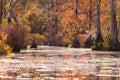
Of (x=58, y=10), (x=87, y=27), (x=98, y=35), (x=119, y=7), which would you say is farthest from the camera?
(x=58, y=10)

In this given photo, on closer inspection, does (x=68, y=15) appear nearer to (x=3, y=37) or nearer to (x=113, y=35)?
(x=113, y=35)

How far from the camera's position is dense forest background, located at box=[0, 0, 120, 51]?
39.3m

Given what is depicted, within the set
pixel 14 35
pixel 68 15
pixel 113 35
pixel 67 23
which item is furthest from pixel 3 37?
pixel 67 23

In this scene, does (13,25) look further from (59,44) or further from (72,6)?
(59,44)

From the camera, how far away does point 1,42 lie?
30.9 meters

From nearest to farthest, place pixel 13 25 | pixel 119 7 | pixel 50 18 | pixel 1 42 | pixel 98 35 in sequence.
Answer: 1. pixel 1 42
2. pixel 13 25
3. pixel 98 35
4. pixel 119 7
5. pixel 50 18

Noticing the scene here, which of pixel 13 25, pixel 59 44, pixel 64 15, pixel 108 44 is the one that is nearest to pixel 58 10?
pixel 59 44

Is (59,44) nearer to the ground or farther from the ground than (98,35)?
nearer to the ground

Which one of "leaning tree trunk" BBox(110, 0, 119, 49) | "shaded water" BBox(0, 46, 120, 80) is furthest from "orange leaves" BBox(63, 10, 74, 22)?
"shaded water" BBox(0, 46, 120, 80)

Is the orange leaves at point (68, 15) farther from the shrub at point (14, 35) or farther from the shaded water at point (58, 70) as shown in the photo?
the shaded water at point (58, 70)

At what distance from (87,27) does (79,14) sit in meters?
2.67

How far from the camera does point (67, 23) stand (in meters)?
66.2

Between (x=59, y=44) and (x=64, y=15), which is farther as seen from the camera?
(x=59, y=44)

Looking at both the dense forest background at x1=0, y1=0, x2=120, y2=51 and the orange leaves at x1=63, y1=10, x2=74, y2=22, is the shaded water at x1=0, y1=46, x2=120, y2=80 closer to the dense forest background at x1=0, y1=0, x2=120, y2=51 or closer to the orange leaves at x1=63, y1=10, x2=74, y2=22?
the dense forest background at x1=0, y1=0, x2=120, y2=51
